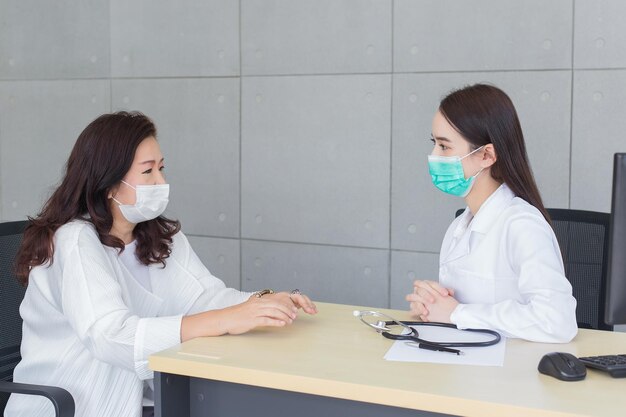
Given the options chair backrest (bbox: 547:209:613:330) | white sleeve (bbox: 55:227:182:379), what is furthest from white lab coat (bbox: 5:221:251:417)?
chair backrest (bbox: 547:209:613:330)

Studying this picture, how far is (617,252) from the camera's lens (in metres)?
1.49

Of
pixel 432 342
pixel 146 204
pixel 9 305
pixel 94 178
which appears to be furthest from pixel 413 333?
pixel 9 305

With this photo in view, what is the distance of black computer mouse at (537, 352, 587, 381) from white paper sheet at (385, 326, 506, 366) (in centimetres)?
10

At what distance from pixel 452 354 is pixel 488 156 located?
2.27 ft

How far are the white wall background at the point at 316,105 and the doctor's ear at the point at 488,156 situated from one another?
4.13 ft

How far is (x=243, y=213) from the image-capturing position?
4.06 m

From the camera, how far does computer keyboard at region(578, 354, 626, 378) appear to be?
161 cm

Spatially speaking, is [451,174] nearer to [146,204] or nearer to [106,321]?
[146,204]

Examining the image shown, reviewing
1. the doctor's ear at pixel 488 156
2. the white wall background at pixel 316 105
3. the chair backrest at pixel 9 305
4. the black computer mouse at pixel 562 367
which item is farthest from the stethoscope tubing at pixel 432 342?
the white wall background at pixel 316 105

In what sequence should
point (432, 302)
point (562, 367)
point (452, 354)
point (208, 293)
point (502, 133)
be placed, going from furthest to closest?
point (208, 293), point (502, 133), point (432, 302), point (452, 354), point (562, 367)

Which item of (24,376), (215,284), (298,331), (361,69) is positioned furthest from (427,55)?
(24,376)

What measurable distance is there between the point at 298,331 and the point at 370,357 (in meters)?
0.30

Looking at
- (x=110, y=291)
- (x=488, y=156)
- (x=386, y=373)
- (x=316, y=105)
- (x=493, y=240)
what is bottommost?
(x=386, y=373)

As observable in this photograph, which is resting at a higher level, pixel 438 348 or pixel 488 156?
pixel 488 156
